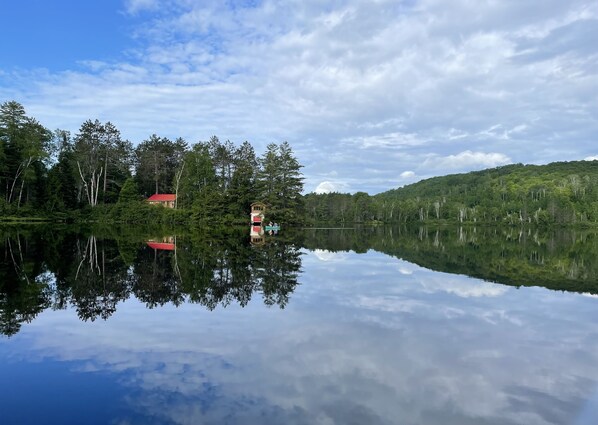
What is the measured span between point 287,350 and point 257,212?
2003 inches

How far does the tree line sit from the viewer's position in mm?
55844

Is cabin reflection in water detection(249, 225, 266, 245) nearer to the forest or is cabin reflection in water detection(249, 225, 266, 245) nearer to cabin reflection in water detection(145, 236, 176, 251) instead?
cabin reflection in water detection(145, 236, 176, 251)

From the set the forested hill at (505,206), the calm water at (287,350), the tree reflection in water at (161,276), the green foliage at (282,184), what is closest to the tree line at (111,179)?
the green foliage at (282,184)

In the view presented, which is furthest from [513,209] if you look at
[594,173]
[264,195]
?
[264,195]

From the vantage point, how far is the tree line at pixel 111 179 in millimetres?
55844

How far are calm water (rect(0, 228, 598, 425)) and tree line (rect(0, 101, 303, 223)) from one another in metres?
42.1

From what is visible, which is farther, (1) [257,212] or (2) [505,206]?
(2) [505,206]

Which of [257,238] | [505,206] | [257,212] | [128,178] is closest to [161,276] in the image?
[257,238]

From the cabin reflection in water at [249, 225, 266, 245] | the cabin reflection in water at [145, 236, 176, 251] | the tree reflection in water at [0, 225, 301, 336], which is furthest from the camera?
the cabin reflection in water at [249, 225, 266, 245]

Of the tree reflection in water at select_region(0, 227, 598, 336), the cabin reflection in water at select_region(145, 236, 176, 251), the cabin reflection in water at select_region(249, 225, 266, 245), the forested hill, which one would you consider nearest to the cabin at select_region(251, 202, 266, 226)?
the cabin reflection in water at select_region(249, 225, 266, 245)

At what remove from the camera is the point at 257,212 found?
57938mm

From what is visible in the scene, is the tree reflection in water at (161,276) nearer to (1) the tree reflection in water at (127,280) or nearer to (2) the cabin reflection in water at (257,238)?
(1) the tree reflection in water at (127,280)

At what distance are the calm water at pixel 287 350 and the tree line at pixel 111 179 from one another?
4213cm

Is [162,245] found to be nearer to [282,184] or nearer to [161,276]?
[161,276]
